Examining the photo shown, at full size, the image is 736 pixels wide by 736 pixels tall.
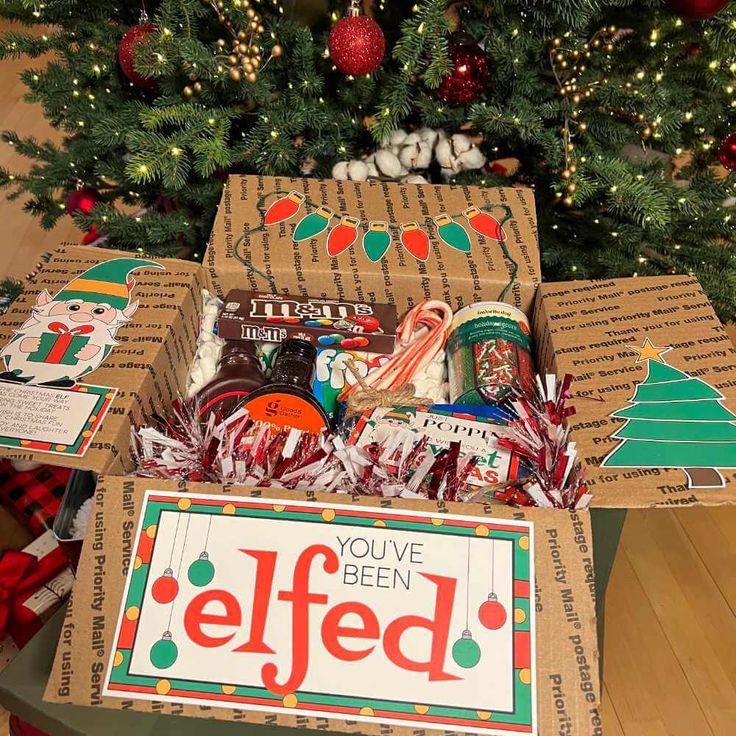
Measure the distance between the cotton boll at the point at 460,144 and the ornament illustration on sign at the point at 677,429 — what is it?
659 millimetres

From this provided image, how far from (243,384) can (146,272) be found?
0.24 metres

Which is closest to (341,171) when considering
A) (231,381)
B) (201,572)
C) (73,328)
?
(231,381)

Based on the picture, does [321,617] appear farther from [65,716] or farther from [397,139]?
[397,139]

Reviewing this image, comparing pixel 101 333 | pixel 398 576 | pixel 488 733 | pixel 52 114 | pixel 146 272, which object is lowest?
pixel 488 733

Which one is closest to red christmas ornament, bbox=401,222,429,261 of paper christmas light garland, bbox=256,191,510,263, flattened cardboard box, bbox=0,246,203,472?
paper christmas light garland, bbox=256,191,510,263

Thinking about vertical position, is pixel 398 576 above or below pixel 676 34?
below

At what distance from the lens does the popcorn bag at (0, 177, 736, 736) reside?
0.67m

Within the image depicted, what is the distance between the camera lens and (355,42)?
3.62 ft

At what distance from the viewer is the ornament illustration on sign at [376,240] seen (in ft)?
3.72

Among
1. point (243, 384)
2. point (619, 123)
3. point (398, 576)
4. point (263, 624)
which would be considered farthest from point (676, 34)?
point (263, 624)

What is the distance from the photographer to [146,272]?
1051 mm

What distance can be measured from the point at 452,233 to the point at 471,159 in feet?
0.95

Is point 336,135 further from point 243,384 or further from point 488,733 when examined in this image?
point 488,733

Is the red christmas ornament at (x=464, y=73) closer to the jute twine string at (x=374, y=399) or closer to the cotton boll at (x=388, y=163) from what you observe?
the cotton boll at (x=388, y=163)
